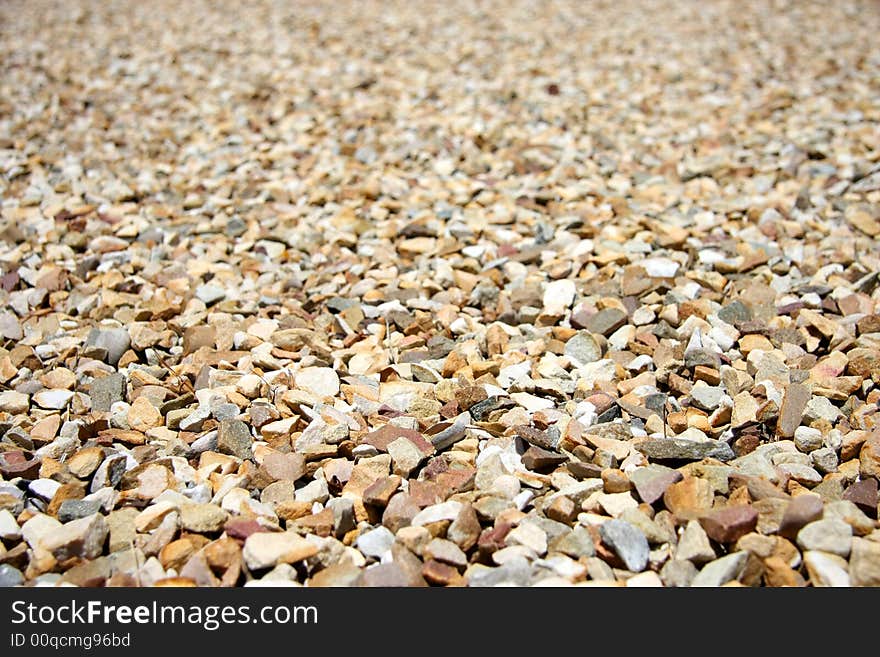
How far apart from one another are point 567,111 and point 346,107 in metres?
1.26

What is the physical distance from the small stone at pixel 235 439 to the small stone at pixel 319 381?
9.2 inches

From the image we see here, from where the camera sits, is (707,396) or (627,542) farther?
(707,396)

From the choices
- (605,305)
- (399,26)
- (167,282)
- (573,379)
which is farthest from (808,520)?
(399,26)

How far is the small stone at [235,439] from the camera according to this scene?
193cm

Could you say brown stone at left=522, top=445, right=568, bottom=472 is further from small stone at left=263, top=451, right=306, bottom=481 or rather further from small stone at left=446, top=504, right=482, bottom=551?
small stone at left=263, top=451, right=306, bottom=481

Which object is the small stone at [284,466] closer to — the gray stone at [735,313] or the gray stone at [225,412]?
the gray stone at [225,412]

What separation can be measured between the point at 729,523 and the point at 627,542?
0.72 feet

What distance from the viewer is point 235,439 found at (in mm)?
1948

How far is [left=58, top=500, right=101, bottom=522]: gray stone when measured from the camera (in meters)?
1.71

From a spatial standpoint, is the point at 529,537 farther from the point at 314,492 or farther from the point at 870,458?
the point at 870,458

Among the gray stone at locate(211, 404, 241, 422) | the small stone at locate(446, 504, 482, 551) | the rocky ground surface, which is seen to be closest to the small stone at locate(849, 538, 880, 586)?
the rocky ground surface

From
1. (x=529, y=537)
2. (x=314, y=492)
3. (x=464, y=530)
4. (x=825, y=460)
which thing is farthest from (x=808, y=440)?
(x=314, y=492)

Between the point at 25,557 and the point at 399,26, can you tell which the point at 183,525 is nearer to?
the point at 25,557

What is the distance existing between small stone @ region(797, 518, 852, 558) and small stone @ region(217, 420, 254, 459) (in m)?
1.32
